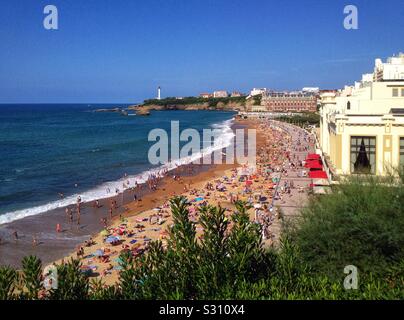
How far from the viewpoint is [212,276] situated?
9.28 m

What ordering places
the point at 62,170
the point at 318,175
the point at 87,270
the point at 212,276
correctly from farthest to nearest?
the point at 62,170, the point at 318,175, the point at 87,270, the point at 212,276


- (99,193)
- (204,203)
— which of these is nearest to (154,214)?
(99,193)

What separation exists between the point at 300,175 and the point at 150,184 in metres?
12.9

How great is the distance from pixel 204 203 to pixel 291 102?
156 meters

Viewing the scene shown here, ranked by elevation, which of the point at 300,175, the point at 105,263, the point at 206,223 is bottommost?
the point at 105,263

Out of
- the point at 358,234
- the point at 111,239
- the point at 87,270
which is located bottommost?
the point at 87,270

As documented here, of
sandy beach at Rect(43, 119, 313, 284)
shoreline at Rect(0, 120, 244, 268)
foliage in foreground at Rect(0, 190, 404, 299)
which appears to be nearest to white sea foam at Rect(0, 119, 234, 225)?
shoreline at Rect(0, 120, 244, 268)

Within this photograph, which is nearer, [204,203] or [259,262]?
[259,262]

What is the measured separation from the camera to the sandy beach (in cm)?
2069

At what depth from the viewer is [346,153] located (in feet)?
56.4

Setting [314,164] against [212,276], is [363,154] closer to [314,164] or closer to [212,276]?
[314,164]

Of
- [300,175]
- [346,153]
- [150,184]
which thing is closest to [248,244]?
[346,153]

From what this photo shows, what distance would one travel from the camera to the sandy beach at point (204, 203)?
67.9 ft
